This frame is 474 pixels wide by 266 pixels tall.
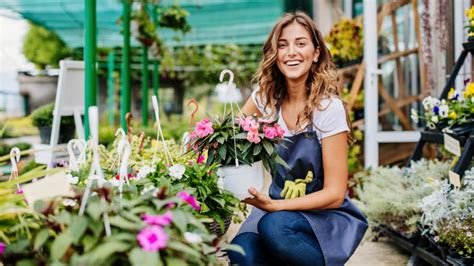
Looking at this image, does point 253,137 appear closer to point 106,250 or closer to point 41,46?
point 106,250

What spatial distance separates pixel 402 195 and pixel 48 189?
6.38 ft

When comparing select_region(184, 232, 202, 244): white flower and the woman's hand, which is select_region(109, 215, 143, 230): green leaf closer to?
select_region(184, 232, 202, 244): white flower

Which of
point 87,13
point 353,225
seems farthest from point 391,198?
point 87,13

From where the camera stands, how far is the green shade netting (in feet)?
21.6

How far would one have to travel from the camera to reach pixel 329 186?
1.90 meters

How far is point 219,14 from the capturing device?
8094 millimetres

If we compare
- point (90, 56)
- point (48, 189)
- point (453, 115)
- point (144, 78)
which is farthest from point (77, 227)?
point (144, 78)

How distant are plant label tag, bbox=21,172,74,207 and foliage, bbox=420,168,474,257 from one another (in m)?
1.49

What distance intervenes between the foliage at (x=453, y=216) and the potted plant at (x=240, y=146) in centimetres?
88

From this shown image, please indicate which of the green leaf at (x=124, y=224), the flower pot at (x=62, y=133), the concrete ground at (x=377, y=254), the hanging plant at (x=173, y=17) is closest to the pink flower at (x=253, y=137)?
the green leaf at (x=124, y=224)

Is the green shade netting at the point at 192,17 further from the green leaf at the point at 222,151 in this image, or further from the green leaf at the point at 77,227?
the green leaf at the point at 77,227

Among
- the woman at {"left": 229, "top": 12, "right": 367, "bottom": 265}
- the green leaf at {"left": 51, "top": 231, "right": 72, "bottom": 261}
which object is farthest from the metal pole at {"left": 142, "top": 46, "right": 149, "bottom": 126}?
the green leaf at {"left": 51, "top": 231, "right": 72, "bottom": 261}

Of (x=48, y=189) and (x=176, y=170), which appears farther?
(x=176, y=170)

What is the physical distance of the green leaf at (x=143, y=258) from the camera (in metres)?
1.03
